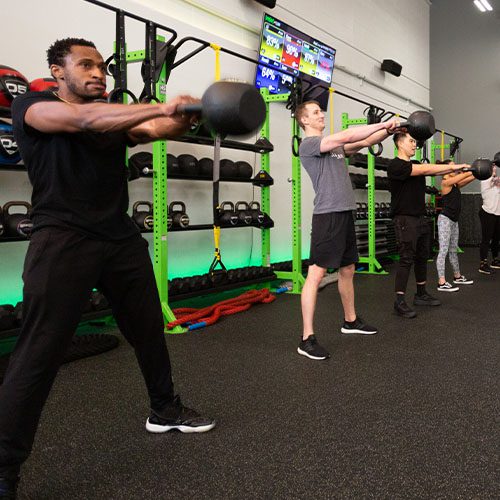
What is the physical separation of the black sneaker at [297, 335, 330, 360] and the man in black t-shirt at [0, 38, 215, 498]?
1342mm

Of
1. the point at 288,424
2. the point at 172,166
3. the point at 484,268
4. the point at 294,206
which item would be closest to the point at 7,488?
the point at 288,424

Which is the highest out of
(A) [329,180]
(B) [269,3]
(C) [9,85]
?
(B) [269,3]

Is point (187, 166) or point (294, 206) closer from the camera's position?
point (187, 166)

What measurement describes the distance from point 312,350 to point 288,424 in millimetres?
879

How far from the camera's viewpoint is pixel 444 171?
352 cm

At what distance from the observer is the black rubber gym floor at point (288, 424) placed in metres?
1.47

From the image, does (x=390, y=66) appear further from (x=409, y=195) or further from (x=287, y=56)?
(x=409, y=195)

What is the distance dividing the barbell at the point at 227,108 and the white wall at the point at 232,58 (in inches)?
9.2

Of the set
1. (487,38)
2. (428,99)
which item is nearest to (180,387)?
(428,99)

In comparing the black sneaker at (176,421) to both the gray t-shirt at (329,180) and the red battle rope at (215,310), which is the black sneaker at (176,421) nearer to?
the gray t-shirt at (329,180)

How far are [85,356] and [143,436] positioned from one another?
3.73 feet

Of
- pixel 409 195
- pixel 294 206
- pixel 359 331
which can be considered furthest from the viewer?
pixel 294 206

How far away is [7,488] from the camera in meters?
1.32

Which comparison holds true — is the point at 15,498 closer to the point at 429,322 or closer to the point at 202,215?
the point at 429,322
